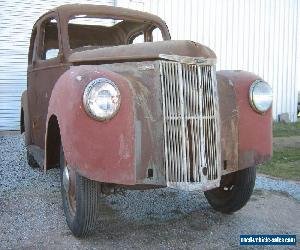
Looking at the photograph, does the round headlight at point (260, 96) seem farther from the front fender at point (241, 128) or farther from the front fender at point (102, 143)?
the front fender at point (102, 143)

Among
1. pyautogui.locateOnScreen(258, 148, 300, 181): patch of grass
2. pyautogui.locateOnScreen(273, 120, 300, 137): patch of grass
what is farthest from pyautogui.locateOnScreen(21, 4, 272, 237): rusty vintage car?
pyautogui.locateOnScreen(273, 120, 300, 137): patch of grass

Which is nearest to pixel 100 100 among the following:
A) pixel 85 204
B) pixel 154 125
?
pixel 154 125

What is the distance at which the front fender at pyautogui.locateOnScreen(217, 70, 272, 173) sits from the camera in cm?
313

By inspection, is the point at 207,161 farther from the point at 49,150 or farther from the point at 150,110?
the point at 49,150

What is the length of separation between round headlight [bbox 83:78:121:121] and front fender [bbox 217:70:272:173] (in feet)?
2.97

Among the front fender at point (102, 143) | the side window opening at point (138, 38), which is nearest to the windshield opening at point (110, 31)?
the side window opening at point (138, 38)

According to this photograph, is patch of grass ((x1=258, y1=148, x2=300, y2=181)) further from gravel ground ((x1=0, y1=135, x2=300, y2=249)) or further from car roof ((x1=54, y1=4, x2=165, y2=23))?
car roof ((x1=54, y1=4, x2=165, y2=23))

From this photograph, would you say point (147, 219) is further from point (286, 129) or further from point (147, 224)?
point (286, 129)

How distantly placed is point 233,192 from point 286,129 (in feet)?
23.1

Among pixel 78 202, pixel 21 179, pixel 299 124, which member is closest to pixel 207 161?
pixel 78 202

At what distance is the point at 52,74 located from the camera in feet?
13.3

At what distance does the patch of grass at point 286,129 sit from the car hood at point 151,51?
21.4 feet

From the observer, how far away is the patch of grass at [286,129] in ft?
30.2

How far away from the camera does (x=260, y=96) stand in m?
3.27
